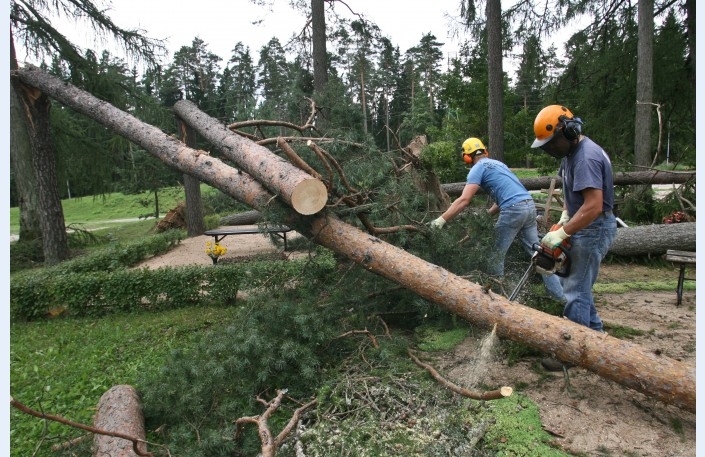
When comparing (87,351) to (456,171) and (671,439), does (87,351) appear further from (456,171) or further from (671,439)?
(456,171)

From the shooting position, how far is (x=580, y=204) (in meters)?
3.18

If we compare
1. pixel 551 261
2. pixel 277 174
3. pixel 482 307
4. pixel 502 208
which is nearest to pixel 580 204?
pixel 551 261

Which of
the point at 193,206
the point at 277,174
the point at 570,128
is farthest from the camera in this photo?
the point at 193,206

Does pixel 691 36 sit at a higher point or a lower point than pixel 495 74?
higher

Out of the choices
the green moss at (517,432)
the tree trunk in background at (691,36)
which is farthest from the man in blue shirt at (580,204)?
the tree trunk in background at (691,36)

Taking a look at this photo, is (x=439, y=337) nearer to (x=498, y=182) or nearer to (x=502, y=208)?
(x=502, y=208)

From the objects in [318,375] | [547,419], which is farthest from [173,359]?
[547,419]

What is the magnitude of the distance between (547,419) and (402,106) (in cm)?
3183

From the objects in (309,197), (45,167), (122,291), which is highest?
(45,167)

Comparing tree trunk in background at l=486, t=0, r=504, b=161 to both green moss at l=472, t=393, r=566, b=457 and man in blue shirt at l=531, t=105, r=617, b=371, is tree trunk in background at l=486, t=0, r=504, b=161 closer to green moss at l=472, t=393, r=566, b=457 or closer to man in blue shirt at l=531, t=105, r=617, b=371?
man in blue shirt at l=531, t=105, r=617, b=371

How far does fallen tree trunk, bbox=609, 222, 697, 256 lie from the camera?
6629mm

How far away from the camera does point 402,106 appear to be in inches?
1287

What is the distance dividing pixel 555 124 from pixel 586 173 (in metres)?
0.40

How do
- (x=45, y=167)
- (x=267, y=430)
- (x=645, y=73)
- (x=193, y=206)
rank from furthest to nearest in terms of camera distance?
1. (x=193, y=206)
2. (x=645, y=73)
3. (x=45, y=167)
4. (x=267, y=430)
